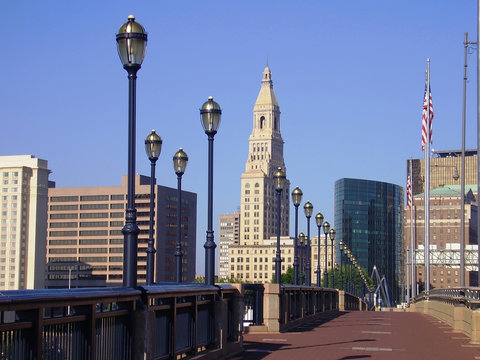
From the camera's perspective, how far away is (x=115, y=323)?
1280 cm

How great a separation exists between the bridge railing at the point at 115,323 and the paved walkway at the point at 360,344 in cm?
165

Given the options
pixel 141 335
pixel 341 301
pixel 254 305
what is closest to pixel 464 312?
pixel 254 305

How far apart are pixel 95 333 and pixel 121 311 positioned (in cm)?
124

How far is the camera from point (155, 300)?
49.8 ft

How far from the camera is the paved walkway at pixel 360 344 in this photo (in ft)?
64.7

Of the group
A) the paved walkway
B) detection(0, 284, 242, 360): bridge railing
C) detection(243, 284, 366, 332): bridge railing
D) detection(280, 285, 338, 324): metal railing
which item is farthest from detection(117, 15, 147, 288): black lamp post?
detection(280, 285, 338, 324): metal railing

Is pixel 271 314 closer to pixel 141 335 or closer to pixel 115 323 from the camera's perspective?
pixel 141 335

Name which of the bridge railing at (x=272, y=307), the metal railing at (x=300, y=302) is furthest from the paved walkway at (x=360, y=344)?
the metal railing at (x=300, y=302)

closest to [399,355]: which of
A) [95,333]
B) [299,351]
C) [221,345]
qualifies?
[299,351]

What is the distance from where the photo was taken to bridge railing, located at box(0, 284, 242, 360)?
9.93 metres

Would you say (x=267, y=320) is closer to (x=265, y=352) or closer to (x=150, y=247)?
(x=150, y=247)

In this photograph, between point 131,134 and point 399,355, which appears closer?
point 131,134

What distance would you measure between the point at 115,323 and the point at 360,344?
11345 millimetres

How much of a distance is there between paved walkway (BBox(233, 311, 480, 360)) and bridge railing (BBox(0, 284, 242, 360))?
64.8 inches
